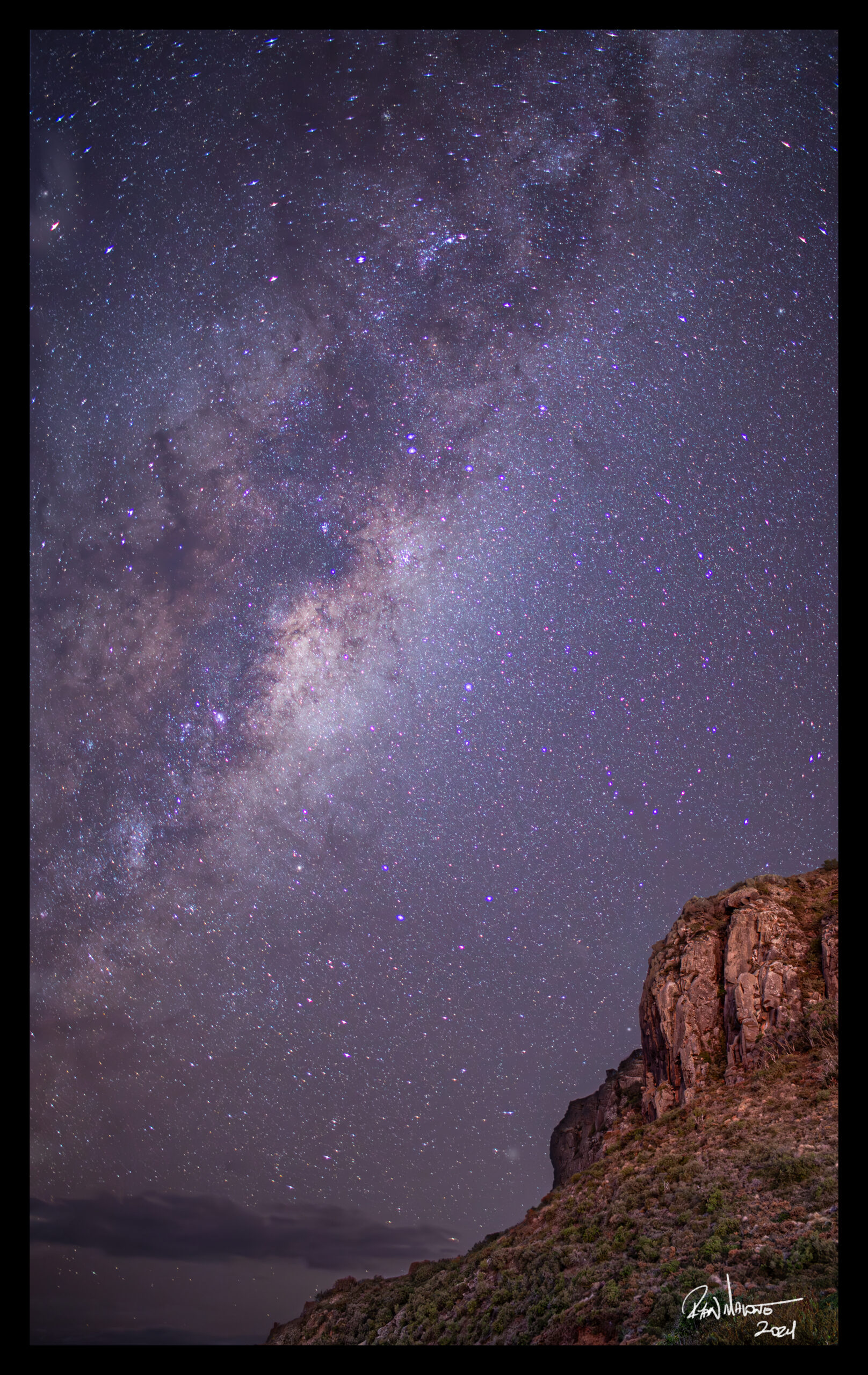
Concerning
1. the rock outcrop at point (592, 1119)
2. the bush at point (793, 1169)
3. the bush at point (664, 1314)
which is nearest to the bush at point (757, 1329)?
the bush at point (664, 1314)

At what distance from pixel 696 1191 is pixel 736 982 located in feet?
46.3

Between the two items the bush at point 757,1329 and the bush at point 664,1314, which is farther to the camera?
the bush at point 664,1314

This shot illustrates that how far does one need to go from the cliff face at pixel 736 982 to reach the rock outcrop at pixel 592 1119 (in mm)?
6892

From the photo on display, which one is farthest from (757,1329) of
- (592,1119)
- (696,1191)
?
(592,1119)

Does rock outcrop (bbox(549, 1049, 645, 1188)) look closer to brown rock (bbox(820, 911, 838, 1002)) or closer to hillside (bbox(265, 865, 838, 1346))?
hillside (bbox(265, 865, 838, 1346))

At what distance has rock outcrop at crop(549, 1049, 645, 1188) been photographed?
137 feet

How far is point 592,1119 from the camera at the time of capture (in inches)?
1967
